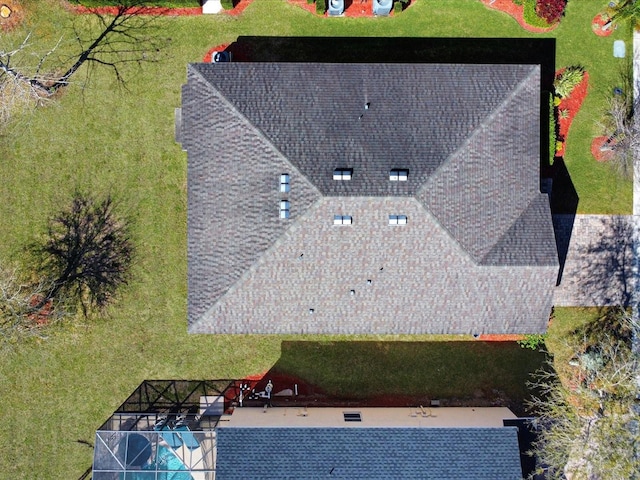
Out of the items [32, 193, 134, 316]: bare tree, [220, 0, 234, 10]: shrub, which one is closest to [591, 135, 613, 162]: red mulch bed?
[220, 0, 234, 10]: shrub

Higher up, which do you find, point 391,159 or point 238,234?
point 391,159

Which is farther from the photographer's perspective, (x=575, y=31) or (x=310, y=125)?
(x=575, y=31)

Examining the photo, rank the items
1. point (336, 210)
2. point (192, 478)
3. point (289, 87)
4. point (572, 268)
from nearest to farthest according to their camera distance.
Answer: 1. point (336, 210)
2. point (289, 87)
3. point (192, 478)
4. point (572, 268)

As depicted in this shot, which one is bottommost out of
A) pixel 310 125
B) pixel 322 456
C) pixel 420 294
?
pixel 322 456

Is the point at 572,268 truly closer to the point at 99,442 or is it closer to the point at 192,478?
the point at 192,478

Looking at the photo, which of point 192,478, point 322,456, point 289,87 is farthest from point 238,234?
point 192,478

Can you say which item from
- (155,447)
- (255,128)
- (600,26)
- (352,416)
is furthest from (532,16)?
(155,447)

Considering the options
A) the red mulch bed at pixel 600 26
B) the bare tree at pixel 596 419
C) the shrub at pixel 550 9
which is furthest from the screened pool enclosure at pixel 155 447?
the red mulch bed at pixel 600 26
